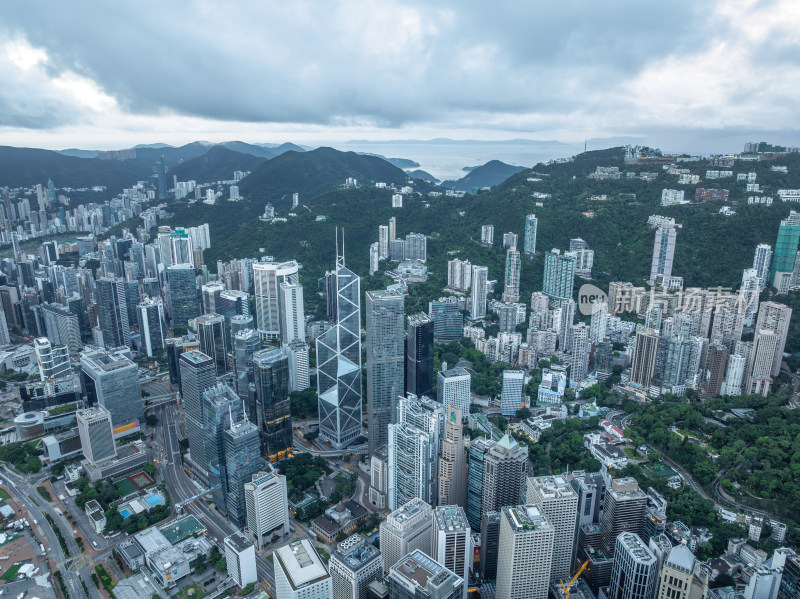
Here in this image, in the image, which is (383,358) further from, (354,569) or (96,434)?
(96,434)

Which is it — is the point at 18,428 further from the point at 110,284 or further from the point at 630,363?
the point at 630,363

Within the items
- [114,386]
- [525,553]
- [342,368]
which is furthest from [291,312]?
[525,553]

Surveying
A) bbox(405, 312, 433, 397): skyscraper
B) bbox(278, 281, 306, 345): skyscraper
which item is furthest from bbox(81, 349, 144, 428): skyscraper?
bbox(405, 312, 433, 397): skyscraper

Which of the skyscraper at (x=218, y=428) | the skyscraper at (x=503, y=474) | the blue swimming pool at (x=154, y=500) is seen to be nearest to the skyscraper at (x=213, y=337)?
the blue swimming pool at (x=154, y=500)

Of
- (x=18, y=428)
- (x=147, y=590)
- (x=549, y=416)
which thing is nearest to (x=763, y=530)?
(x=549, y=416)

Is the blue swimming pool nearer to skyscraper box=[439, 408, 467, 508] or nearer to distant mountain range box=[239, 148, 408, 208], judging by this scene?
skyscraper box=[439, 408, 467, 508]

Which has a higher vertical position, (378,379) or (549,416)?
(378,379)
